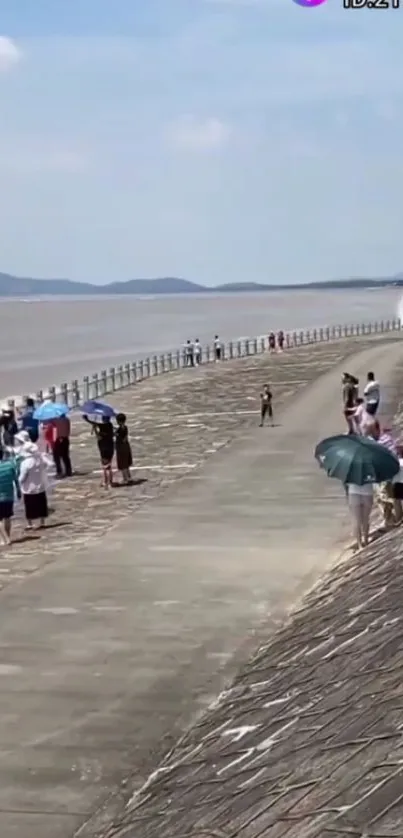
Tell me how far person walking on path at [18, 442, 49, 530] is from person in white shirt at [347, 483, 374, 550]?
4.74 metres

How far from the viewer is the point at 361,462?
12.1 metres

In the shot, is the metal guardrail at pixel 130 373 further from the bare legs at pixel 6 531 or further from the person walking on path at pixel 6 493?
the person walking on path at pixel 6 493

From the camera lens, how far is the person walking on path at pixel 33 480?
1609cm

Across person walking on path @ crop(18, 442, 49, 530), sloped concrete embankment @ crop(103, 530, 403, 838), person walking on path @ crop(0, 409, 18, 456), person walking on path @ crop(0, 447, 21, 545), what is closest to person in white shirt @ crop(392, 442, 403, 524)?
sloped concrete embankment @ crop(103, 530, 403, 838)

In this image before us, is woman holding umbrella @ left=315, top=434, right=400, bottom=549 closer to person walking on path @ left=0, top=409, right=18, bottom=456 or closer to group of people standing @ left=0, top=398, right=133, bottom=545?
group of people standing @ left=0, top=398, right=133, bottom=545

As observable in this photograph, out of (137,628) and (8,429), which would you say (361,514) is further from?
(8,429)

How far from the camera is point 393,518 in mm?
13406

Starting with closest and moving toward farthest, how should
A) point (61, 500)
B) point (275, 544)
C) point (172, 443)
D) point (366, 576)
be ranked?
1. point (366, 576)
2. point (275, 544)
3. point (61, 500)
4. point (172, 443)

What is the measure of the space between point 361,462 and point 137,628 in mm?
2774

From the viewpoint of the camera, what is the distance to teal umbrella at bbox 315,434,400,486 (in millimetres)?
12109

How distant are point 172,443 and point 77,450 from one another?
6.77ft

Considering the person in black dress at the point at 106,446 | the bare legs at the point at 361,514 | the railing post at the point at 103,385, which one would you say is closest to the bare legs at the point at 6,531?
the person in black dress at the point at 106,446

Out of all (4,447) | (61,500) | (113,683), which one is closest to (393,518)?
(113,683)

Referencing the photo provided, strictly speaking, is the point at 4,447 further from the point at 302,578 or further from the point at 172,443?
the point at 302,578
